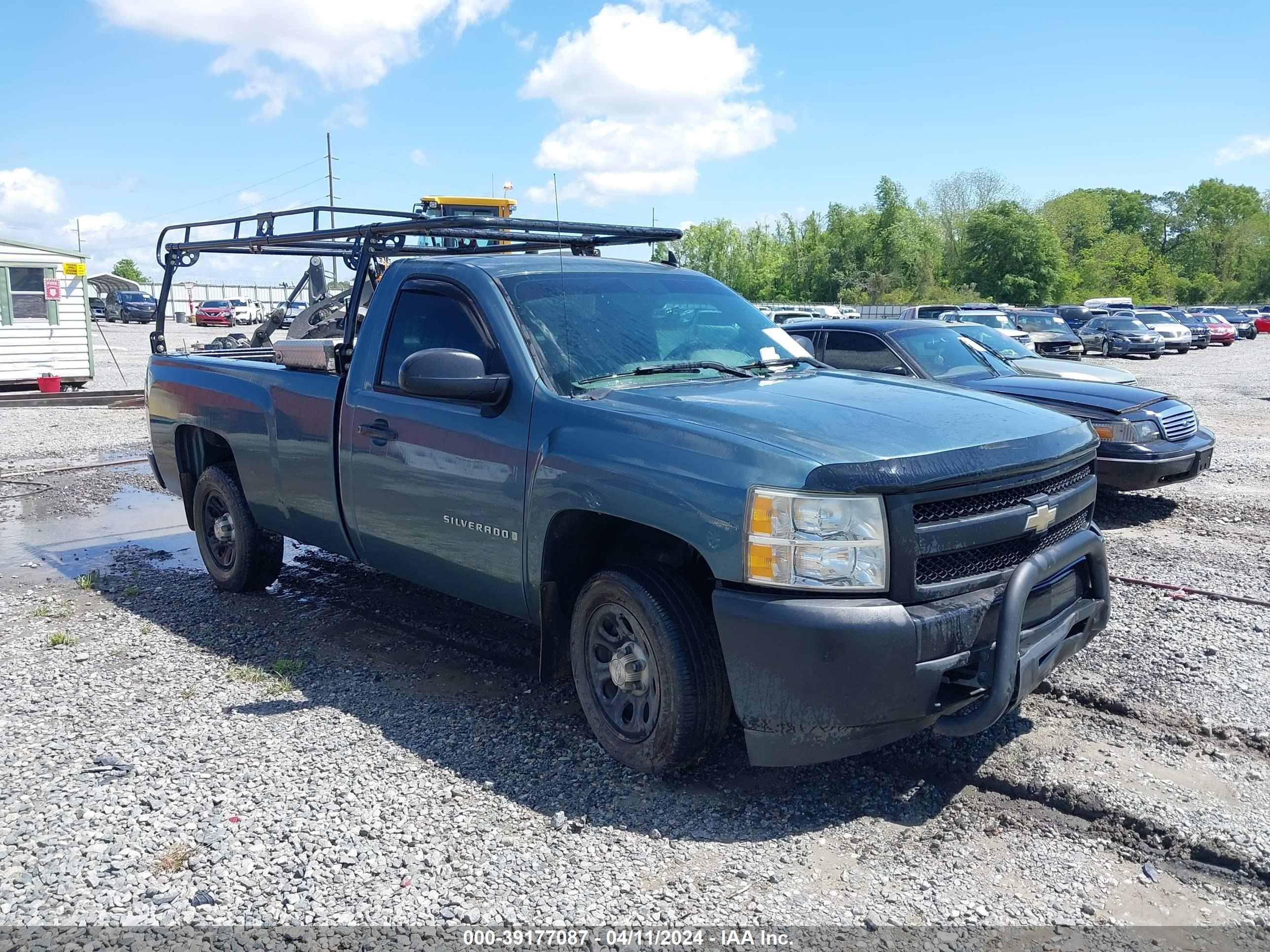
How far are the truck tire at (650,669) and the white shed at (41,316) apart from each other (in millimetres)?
18971

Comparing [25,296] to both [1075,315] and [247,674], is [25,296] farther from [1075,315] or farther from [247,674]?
[1075,315]

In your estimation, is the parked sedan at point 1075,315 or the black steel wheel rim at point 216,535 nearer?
the black steel wheel rim at point 216,535

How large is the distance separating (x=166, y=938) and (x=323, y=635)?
2820mm

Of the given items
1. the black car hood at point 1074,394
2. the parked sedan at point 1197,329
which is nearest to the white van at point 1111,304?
the parked sedan at point 1197,329

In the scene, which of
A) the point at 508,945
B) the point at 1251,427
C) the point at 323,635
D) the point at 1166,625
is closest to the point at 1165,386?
the point at 1251,427

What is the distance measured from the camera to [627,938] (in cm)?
288

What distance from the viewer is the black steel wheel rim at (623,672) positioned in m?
3.71

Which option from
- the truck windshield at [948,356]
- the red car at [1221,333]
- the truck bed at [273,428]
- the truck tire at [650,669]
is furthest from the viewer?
the red car at [1221,333]

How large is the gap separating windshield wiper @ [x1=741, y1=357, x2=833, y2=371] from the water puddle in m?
4.73

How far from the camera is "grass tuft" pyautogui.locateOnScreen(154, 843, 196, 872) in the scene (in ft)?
10.7

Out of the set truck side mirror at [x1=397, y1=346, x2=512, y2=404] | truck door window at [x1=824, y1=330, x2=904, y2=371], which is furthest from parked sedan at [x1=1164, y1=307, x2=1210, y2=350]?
truck side mirror at [x1=397, y1=346, x2=512, y2=404]

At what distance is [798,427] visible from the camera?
355 cm

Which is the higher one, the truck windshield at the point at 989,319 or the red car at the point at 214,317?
the red car at the point at 214,317

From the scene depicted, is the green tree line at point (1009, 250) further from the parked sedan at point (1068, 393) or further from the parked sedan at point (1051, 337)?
the parked sedan at point (1068, 393)
